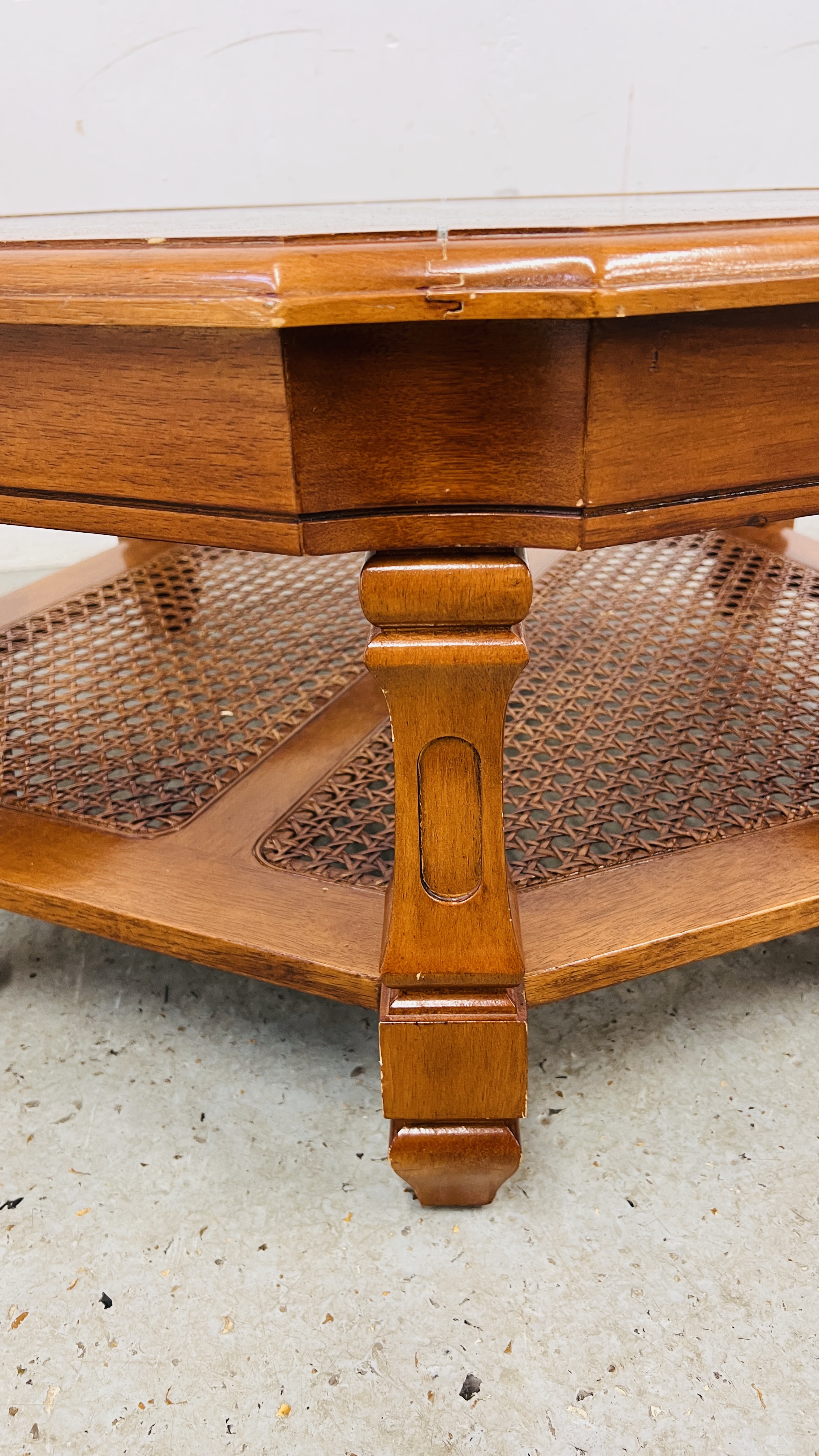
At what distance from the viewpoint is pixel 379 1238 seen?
807mm

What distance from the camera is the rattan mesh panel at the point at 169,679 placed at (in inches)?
43.8

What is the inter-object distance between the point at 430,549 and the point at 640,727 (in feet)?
2.23

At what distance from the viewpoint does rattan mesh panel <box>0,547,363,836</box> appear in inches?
43.8

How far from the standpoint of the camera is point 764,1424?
0.68 m

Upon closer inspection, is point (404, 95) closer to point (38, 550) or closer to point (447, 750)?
point (38, 550)

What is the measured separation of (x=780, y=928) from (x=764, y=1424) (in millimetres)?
354

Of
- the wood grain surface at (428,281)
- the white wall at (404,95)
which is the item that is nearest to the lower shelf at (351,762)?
the wood grain surface at (428,281)

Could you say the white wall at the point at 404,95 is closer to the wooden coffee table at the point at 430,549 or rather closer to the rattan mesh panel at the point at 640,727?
the rattan mesh panel at the point at 640,727

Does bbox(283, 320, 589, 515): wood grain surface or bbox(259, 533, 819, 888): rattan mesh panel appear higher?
bbox(283, 320, 589, 515): wood grain surface

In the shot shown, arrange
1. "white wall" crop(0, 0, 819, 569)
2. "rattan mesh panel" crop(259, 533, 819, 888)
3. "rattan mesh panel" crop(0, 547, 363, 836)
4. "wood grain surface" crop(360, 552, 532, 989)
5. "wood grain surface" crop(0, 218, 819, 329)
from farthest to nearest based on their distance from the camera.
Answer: "white wall" crop(0, 0, 819, 569)
"rattan mesh panel" crop(0, 547, 363, 836)
"rattan mesh panel" crop(259, 533, 819, 888)
"wood grain surface" crop(360, 552, 532, 989)
"wood grain surface" crop(0, 218, 819, 329)

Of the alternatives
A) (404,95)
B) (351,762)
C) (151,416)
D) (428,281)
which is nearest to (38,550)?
(404,95)

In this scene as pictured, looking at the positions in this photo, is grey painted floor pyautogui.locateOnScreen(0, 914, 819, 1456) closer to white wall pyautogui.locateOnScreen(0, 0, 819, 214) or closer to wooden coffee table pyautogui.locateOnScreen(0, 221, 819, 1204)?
wooden coffee table pyautogui.locateOnScreen(0, 221, 819, 1204)

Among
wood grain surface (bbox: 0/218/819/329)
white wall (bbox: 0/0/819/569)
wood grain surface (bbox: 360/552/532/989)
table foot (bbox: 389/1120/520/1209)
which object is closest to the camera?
wood grain surface (bbox: 0/218/819/329)

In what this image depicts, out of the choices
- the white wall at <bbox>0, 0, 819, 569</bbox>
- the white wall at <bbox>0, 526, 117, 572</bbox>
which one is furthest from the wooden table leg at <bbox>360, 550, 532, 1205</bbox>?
the white wall at <bbox>0, 526, 117, 572</bbox>
